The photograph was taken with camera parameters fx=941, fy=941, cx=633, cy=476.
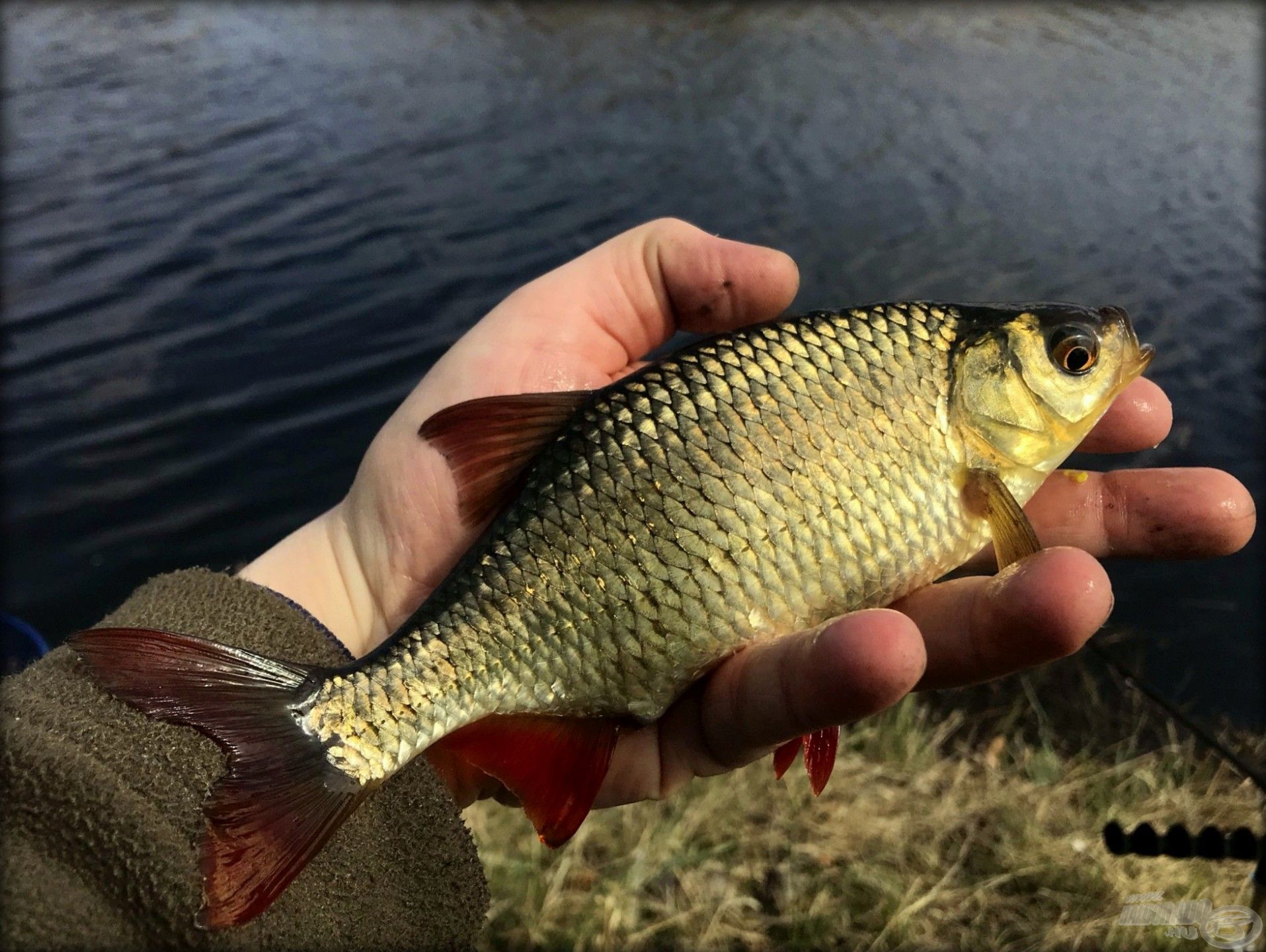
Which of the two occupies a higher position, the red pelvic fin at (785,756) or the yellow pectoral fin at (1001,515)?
the yellow pectoral fin at (1001,515)

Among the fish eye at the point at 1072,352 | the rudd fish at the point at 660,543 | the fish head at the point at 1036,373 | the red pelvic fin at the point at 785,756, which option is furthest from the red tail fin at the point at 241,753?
the fish eye at the point at 1072,352

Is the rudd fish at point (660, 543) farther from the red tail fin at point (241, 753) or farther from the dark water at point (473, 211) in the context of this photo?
the dark water at point (473, 211)

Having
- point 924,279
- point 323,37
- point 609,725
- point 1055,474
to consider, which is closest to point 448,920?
point 609,725

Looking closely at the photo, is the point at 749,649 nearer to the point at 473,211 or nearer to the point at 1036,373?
the point at 1036,373

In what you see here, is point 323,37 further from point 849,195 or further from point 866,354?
point 866,354

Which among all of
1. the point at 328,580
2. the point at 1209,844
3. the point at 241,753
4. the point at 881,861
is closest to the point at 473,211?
the point at 328,580
